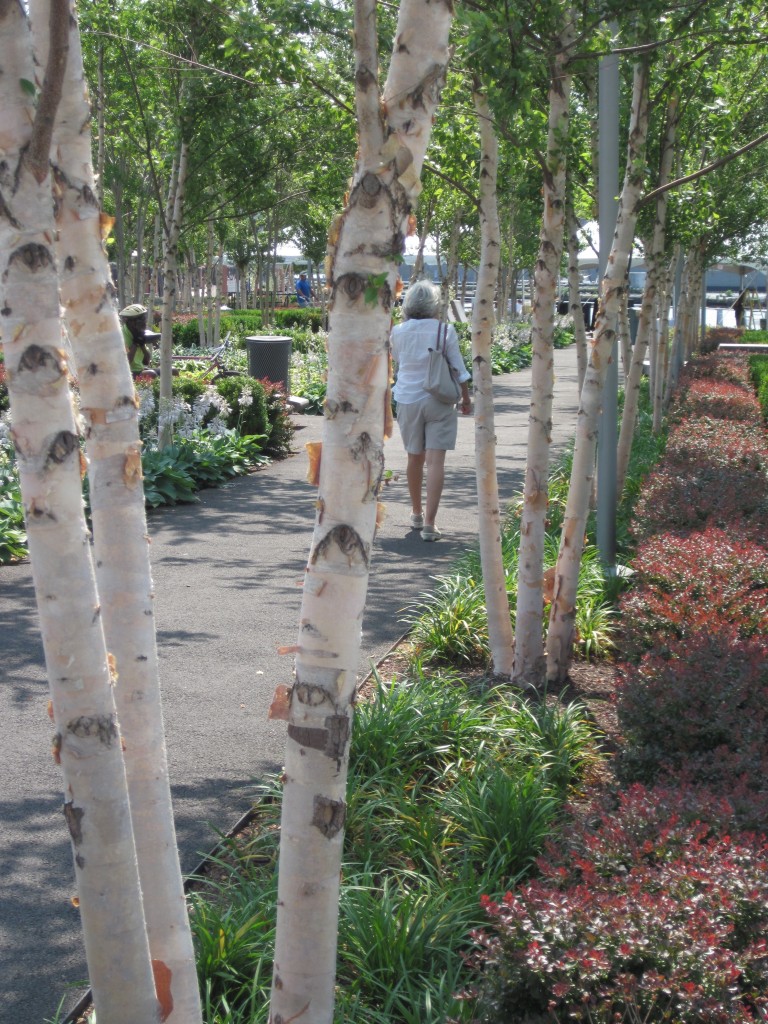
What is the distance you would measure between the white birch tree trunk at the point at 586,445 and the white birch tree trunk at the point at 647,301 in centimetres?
300

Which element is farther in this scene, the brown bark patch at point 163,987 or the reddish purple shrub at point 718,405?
the reddish purple shrub at point 718,405

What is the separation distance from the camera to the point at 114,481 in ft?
6.44

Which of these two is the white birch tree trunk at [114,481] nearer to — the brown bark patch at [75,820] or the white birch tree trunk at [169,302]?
the brown bark patch at [75,820]

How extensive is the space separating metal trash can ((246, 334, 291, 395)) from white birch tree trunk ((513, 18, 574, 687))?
1072 cm

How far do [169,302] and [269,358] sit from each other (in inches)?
194

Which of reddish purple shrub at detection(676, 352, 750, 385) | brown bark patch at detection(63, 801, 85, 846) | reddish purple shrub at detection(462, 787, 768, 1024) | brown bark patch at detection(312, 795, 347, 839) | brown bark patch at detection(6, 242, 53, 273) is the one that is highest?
brown bark patch at detection(6, 242, 53, 273)

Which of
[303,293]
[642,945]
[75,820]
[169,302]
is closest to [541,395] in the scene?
[642,945]

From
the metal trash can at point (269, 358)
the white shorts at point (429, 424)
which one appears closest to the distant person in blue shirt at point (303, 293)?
the metal trash can at point (269, 358)

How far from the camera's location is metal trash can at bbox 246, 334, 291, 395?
15.5m

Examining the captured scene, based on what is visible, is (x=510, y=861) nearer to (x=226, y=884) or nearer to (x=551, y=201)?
(x=226, y=884)

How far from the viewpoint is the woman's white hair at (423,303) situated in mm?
7984

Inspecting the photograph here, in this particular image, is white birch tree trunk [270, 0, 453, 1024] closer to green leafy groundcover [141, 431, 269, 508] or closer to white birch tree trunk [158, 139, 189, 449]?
green leafy groundcover [141, 431, 269, 508]

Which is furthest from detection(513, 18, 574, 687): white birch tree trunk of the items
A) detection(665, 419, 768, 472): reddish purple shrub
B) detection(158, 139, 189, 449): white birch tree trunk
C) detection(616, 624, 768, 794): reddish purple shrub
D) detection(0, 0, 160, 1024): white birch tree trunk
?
detection(158, 139, 189, 449): white birch tree trunk

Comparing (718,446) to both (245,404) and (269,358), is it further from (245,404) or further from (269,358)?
(269,358)
